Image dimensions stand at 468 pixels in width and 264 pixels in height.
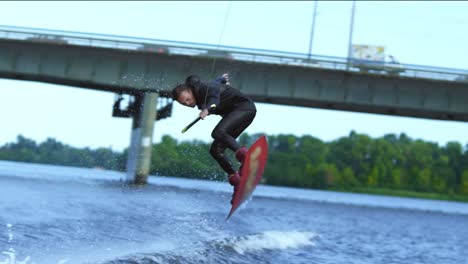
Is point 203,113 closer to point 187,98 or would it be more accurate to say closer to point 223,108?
point 187,98

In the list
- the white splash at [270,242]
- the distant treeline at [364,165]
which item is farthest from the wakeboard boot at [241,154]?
the distant treeline at [364,165]

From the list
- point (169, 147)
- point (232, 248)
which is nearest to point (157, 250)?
point (232, 248)

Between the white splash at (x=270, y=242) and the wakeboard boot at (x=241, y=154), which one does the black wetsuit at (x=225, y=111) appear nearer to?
the wakeboard boot at (x=241, y=154)

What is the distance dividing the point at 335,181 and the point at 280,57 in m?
79.6

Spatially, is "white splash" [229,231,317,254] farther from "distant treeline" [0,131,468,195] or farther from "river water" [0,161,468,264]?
"distant treeline" [0,131,468,195]

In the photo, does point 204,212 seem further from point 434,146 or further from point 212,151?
point 434,146

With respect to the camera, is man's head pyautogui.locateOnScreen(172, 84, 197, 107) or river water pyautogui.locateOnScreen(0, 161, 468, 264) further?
river water pyautogui.locateOnScreen(0, 161, 468, 264)

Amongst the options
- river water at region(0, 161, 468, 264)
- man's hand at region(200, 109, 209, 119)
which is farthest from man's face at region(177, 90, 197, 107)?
river water at region(0, 161, 468, 264)

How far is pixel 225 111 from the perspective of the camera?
37.4 feet

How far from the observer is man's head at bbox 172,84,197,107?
10703mm

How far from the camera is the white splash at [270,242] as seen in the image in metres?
15.4

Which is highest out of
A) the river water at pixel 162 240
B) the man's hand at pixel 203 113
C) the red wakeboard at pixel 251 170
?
the man's hand at pixel 203 113

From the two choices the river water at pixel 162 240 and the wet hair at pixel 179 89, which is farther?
the river water at pixel 162 240

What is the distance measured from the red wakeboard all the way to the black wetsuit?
27cm
